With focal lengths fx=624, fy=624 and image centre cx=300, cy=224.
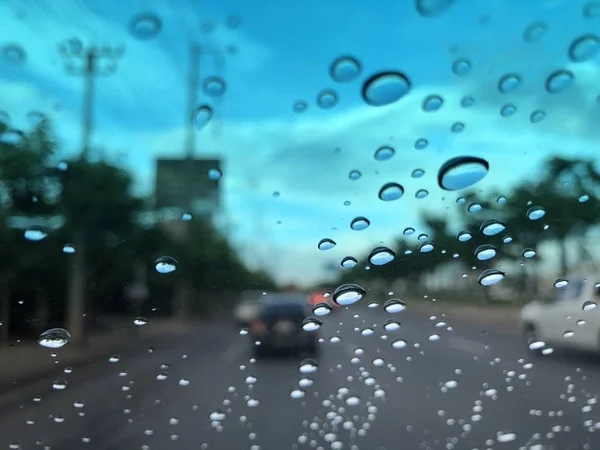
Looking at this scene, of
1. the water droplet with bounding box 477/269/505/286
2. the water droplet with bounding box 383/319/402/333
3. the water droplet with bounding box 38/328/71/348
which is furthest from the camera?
the water droplet with bounding box 477/269/505/286

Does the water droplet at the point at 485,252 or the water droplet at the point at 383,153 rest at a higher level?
the water droplet at the point at 383,153

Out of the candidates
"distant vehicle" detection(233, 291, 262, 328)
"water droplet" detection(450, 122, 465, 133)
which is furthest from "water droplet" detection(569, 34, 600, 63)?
"distant vehicle" detection(233, 291, 262, 328)

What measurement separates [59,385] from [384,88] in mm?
2527

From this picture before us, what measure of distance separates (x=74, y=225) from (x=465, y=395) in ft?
8.64

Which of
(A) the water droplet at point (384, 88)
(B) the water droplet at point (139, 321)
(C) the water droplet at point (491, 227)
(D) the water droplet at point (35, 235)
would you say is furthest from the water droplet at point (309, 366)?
(D) the water droplet at point (35, 235)

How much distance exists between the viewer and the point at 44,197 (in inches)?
150

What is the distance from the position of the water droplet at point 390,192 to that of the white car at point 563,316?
1160 mm

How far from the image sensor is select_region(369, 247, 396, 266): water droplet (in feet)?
12.3

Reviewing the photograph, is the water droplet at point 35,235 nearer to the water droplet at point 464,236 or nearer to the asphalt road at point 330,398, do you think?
the asphalt road at point 330,398

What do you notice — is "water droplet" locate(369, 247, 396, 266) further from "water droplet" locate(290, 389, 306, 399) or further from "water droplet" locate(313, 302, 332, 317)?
"water droplet" locate(290, 389, 306, 399)

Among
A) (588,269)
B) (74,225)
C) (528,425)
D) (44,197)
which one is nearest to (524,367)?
(528,425)

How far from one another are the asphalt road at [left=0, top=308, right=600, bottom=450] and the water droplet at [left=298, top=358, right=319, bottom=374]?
0.10ft

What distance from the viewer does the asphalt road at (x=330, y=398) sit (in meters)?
3.59

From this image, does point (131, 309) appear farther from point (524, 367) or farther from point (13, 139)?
point (524, 367)
